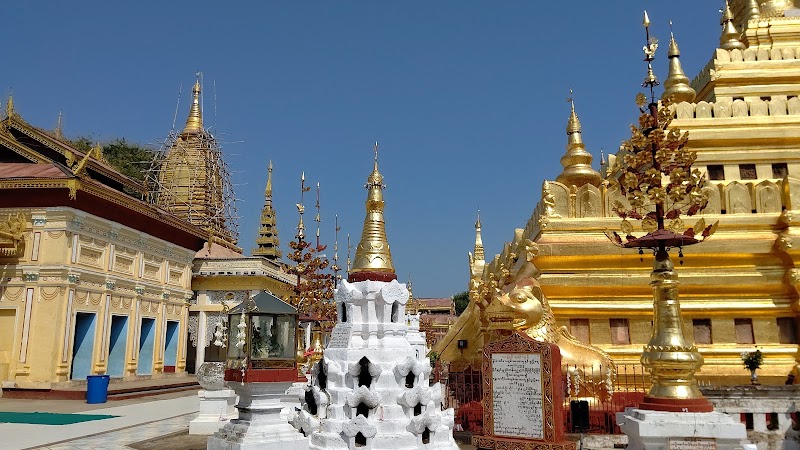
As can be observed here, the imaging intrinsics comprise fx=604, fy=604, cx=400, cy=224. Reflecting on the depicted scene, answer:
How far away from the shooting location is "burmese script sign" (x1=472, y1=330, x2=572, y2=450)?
8656 millimetres

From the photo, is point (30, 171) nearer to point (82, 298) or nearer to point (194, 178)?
point (82, 298)

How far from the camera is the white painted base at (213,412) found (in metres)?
13.3

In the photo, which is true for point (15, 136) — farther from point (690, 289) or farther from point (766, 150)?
point (766, 150)

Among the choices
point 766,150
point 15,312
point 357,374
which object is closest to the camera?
point 357,374

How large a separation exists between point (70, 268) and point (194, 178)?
25539mm

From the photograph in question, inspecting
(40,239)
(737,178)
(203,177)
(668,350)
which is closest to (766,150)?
(737,178)

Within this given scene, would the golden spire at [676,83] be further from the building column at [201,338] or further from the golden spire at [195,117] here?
the golden spire at [195,117]

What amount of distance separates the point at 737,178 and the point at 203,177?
1514 inches

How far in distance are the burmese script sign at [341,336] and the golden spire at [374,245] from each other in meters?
0.95

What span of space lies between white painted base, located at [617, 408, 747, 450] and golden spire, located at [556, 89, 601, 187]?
10969 millimetres

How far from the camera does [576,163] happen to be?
18.3 m

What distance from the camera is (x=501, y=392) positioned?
9172 millimetres

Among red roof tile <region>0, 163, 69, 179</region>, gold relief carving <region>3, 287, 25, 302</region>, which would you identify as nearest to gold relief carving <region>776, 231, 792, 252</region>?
red roof tile <region>0, 163, 69, 179</region>

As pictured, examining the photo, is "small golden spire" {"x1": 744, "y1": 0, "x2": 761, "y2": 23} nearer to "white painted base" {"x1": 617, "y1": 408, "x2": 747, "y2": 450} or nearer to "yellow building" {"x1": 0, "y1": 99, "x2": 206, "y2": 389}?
"white painted base" {"x1": 617, "y1": 408, "x2": 747, "y2": 450}
